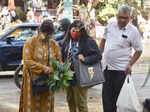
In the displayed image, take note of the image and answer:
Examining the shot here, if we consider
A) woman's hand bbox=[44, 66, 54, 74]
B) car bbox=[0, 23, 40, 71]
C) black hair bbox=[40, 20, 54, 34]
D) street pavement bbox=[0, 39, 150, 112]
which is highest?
black hair bbox=[40, 20, 54, 34]

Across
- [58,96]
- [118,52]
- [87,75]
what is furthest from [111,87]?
[58,96]

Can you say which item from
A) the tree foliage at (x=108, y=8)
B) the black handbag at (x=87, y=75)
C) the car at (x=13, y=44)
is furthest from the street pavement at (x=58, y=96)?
the tree foliage at (x=108, y=8)

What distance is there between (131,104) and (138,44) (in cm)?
90

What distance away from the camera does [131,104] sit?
4.63 m

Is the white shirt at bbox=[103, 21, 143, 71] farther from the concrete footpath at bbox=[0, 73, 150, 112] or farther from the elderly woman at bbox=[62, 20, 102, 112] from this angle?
the concrete footpath at bbox=[0, 73, 150, 112]

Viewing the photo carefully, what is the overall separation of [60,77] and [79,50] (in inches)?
20.8

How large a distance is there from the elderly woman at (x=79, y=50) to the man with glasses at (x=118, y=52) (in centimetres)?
18

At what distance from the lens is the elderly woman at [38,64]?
16.9ft

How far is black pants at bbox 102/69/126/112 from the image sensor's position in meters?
5.28

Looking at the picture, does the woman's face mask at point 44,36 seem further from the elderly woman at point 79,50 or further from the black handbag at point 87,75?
the black handbag at point 87,75

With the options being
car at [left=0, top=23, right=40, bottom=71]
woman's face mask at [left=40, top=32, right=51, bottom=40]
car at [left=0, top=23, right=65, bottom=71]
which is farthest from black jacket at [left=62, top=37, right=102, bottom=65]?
car at [left=0, top=23, right=40, bottom=71]

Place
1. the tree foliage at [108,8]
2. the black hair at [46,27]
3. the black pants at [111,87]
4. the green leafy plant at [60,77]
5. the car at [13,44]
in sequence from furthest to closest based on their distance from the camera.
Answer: the tree foliage at [108,8] < the car at [13,44] < the black pants at [111,87] < the black hair at [46,27] < the green leafy plant at [60,77]

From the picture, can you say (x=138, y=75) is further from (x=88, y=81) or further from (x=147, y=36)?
(x=147, y=36)

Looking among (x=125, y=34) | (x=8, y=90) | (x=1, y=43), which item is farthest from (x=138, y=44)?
(x=1, y=43)
